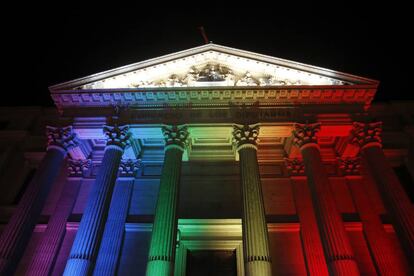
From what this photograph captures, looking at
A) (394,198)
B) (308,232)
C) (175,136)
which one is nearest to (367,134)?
(394,198)

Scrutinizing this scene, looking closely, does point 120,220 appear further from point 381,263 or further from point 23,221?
point 381,263

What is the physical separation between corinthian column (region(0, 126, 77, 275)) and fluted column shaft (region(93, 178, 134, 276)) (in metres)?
3.70

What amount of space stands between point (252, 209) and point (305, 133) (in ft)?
18.7

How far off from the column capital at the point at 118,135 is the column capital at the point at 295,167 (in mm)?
9706

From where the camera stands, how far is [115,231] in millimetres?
19438

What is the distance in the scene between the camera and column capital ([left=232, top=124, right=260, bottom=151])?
1845cm

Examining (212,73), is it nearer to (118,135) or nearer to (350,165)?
(118,135)

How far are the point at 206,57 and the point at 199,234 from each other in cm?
1047

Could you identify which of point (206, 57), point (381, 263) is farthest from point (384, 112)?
point (206, 57)

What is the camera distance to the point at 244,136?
1875cm

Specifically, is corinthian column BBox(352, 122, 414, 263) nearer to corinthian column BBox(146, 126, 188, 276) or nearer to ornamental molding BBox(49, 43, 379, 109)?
ornamental molding BBox(49, 43, 379, 109)

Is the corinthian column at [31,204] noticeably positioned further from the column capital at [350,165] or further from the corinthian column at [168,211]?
the column capital at [350,165]

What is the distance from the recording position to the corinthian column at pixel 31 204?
49.9 ft

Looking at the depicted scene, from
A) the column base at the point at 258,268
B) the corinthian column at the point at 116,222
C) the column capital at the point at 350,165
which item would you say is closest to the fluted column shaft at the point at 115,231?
the corinthian column at the point at 116,222
